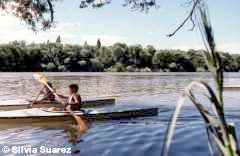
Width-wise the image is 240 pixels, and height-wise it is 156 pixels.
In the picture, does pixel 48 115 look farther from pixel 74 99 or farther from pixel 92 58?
pixel 92 58

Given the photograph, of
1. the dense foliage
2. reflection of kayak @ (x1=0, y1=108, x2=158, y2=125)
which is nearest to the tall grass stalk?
reflection of kayak @ (x1=0, y1=108, x2=158, y2=125)

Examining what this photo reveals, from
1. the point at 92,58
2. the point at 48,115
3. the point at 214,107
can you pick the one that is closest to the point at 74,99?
the point at 48,115

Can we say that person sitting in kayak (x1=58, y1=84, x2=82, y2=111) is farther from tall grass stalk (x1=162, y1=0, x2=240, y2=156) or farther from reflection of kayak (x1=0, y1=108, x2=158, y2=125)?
tall grass stalk (x1=162, y1=0, x2=240, y2=156)

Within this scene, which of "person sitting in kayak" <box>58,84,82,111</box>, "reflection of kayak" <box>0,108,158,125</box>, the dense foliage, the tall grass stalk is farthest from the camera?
the dense foliage

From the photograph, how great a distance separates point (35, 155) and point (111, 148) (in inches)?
83.3

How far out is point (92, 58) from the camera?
107500mm

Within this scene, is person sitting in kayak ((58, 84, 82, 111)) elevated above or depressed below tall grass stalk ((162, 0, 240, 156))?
below

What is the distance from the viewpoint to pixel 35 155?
10289 mm

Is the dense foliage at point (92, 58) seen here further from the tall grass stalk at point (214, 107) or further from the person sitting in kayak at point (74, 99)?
the tall grass stalk at point (214, 107)

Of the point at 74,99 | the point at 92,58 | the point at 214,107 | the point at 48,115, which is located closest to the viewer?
the point at 214,107

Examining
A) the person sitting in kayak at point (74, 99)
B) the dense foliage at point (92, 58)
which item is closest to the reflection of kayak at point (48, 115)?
the person sitting in kayak at point (74, 99)

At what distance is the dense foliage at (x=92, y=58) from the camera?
95.1m

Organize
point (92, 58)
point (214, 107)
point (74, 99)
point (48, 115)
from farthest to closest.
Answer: point (92, 58) → point (74, 99) → point (48, 115) → point (214, 107)

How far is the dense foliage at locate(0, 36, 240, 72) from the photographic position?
3743 inches
